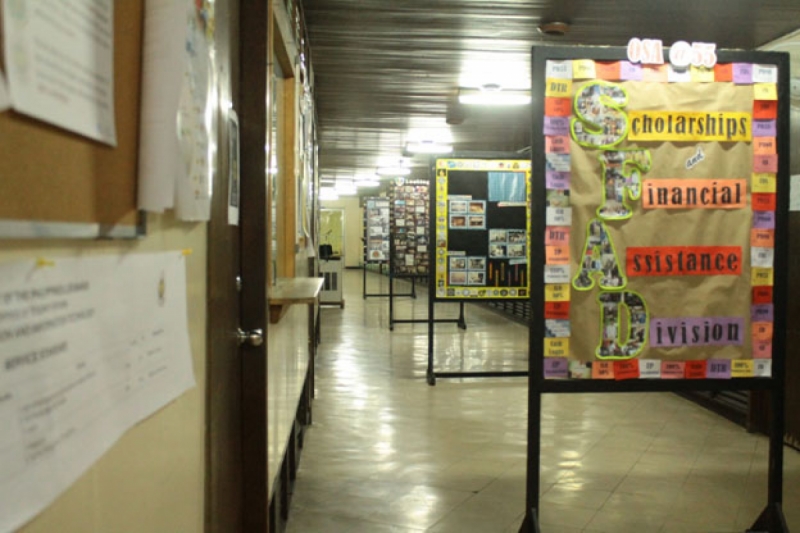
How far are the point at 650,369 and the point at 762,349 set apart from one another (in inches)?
19.8

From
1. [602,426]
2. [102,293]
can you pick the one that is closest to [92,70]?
[102,293]

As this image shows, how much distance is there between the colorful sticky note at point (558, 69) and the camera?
2793 mm

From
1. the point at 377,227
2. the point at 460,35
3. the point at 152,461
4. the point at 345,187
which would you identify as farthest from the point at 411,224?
the point at 152,461

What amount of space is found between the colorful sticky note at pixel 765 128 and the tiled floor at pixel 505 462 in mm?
1791

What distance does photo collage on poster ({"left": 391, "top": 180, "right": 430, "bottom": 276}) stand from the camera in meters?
13.1

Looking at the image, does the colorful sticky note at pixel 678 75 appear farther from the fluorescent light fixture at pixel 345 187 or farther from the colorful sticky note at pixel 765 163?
the fluorescent light fixture at pixel 345 187

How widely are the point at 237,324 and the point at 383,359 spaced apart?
546 centimetres

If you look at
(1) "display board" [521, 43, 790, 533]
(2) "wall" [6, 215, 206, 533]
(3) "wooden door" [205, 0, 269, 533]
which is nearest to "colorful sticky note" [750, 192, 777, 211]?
(1) "display board" [521, 43, 790, 533]

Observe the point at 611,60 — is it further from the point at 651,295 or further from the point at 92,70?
the point at 92,70

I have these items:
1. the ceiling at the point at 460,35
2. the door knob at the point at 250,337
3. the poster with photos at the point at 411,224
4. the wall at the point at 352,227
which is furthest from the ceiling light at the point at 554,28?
the wall at the point at 352,227

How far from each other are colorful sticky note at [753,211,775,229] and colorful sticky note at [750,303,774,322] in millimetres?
332

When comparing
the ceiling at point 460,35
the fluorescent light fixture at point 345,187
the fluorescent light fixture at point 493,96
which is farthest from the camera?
the fluorescent light fixture at point 345,187

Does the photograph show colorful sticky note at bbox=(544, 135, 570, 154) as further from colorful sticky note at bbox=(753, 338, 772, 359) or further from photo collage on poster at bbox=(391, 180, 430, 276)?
photo collage on poster at bbox=(391, 180, 430, 276)

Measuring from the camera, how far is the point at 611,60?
2830mm
